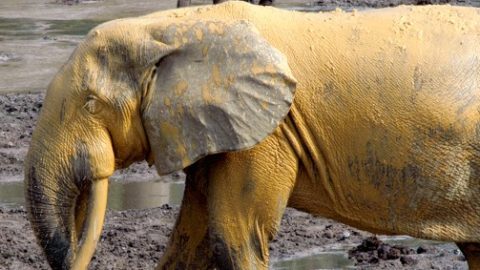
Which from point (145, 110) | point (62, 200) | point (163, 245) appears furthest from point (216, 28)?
point (163, 245)

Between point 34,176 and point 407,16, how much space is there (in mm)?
1736

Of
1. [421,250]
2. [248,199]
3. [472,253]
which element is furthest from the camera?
[421,250]

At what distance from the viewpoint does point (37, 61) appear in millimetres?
15102

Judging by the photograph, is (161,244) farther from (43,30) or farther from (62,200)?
(43,30)

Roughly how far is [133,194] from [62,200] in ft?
12.7

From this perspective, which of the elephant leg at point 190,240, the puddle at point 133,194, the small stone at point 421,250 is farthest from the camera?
the puddle at point 133,194

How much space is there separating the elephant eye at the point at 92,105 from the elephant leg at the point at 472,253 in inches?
68.3

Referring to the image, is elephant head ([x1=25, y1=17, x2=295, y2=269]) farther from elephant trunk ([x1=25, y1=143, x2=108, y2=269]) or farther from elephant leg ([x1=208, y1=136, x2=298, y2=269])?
elephant leg ([x1=208, y1=136, x2=298, y2=269])

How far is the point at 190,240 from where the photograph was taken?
6.69 meters

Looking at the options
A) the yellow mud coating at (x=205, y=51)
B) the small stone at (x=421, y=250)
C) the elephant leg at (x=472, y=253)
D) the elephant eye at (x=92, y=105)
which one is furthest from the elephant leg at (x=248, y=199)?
the small stone at (x=421, y=250)

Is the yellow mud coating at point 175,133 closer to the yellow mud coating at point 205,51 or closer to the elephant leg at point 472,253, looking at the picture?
the yellow mud coating at point 205,51

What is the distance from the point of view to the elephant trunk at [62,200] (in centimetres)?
599

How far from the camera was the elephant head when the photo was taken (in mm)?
5988

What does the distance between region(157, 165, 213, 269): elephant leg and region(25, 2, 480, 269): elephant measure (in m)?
0.11
